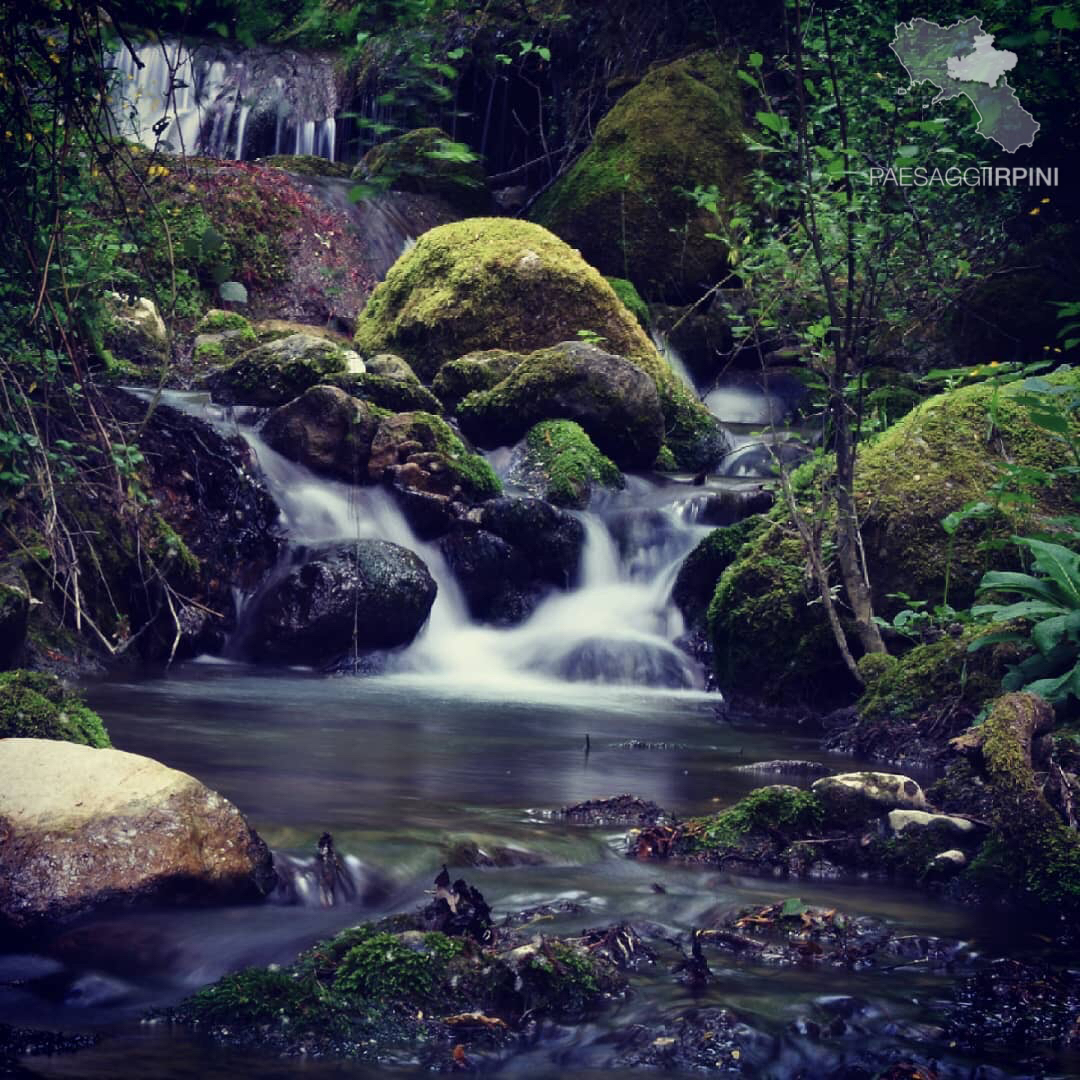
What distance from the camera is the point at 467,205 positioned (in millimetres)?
23094

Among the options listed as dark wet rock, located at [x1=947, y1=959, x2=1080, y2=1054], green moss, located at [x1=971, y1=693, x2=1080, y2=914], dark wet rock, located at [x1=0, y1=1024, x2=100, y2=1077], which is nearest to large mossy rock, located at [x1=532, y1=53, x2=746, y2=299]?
green moss, located at [x1=971, y1=693, x2=1080, y2=914]

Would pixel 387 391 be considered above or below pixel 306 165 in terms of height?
below

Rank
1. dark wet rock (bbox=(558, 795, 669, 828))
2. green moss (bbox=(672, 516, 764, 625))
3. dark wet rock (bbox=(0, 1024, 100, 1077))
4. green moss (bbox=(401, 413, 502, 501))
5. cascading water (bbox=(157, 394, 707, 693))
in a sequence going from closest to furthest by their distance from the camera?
dark wet rock (bbox=(0, 1024, 100, 1077)) < dark wet rock (bbox=(558, 795, 669, 828)) < cascading water (bbox=(157, 394, 707, 693)) < green moss (bbox=(672, 516, 764, 625)) < green moss (bbox=(401, 413, 502, 501))

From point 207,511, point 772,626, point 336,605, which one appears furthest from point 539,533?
point 772,626

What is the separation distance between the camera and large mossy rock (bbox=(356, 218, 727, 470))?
16922 millimetres

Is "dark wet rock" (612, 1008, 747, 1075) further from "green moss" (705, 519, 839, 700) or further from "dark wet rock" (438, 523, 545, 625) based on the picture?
"dark wet rock" (438, 523, 545, 625)

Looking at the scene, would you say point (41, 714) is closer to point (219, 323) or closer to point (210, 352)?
point (210, 352)

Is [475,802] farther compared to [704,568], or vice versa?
[704,568]

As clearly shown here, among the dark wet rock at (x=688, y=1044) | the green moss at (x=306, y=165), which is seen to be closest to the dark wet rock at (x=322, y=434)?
the dark wet rock at (x=688, y=1044)

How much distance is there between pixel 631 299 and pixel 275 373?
6.66m

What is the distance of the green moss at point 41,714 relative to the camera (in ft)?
18.5

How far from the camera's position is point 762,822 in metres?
5.69

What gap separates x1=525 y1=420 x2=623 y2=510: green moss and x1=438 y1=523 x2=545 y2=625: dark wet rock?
1.21 m

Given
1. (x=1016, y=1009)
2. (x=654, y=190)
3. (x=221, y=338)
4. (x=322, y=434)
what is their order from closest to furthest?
(x=1016, y=1009), (x=322, y=434), (x=221, y=338), (x=654, y=190)
